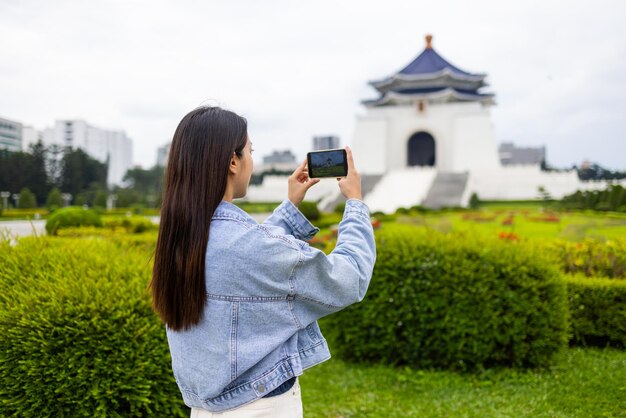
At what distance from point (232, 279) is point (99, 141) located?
52.1 m

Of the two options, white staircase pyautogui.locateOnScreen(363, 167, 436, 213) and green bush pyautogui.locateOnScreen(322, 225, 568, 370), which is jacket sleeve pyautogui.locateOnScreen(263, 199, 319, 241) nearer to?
green bush pyautogui.locateOnScreen(322, 225, 568, 370)

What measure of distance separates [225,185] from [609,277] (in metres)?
5.26

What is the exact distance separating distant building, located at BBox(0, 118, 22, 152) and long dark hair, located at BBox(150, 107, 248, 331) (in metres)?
27.2

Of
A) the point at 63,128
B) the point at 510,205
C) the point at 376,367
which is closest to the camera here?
the point at 376,367

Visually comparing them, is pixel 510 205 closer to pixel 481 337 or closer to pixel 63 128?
pixel 481 337

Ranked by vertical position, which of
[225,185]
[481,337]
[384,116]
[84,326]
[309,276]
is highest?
[384,116]

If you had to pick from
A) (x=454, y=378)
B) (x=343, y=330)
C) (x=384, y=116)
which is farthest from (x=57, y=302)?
(x=384, y=116)

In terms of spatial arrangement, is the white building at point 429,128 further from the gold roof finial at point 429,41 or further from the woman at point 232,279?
the woman at point 232,279

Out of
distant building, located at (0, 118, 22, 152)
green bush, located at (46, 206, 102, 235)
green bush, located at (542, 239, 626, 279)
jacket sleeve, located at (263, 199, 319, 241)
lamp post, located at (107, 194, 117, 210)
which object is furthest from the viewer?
lamp post, located at (107, 194, 117, 210)

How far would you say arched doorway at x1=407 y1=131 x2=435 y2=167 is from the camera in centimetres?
4084

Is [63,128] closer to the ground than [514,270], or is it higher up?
higher up

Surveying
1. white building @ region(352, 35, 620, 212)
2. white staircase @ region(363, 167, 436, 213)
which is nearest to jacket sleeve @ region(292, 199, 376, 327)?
Result: white staircase @ region(363, 167, 436, 213)

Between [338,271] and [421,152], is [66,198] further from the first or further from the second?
[338,271]

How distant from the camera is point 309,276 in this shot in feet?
4.58
